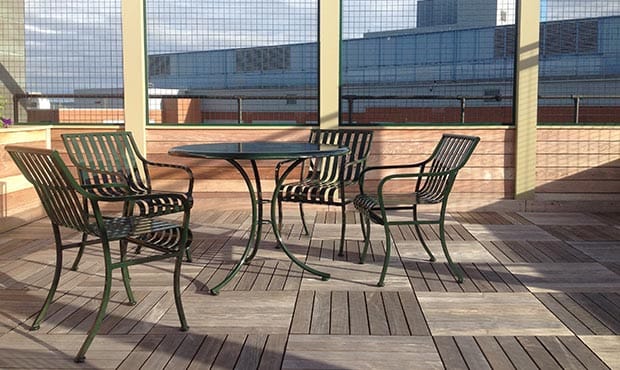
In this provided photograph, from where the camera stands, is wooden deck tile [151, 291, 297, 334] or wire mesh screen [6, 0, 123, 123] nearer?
wooden deck tile [151, 291, 297, 334]

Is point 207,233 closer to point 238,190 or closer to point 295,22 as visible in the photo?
point 238,190

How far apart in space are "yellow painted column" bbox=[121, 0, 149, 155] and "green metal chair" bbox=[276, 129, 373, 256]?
2.09 metres

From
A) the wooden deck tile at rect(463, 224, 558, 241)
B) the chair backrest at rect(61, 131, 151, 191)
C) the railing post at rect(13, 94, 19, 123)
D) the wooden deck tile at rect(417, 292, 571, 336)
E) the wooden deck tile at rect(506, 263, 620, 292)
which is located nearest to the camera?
the wooden deck tile at rect(417, 292, 571, 336)

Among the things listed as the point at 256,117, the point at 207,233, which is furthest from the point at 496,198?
the point at 207,233

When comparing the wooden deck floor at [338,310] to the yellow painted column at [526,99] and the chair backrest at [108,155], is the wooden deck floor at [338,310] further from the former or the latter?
the yellow painted column at [526,99]

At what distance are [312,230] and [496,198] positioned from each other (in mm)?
2047

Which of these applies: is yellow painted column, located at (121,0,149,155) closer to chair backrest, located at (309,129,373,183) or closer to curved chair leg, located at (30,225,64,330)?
chair backrest, located at (309,129,373,183)

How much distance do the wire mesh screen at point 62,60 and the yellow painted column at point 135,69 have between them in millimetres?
85

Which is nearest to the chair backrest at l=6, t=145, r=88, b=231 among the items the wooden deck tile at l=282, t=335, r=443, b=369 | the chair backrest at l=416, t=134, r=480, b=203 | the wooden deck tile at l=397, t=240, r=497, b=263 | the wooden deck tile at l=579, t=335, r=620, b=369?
the wooden deck tile at l=282, t=335, r=443, b=369

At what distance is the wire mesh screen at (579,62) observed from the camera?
6352 mm

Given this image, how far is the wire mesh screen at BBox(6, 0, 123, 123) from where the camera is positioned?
252 inches

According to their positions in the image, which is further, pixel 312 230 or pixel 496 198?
pixel 496 198

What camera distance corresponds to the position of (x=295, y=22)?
21.3 feet

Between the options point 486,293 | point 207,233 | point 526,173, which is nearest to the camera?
point 486,293
